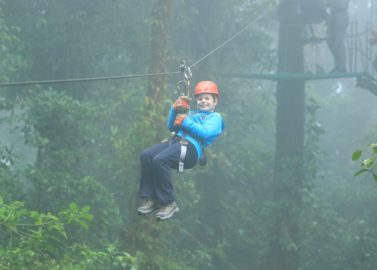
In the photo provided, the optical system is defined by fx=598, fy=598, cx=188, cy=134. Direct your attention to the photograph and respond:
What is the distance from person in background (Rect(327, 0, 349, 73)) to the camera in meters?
12.3

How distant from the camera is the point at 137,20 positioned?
13.2 meters

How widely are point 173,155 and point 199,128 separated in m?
0.33

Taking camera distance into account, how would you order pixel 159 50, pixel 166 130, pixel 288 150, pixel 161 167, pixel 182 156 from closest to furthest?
pixel 161 167 → pixel 182 156 → pixel 166 130 → pixel 159 50 → pixel 288 150

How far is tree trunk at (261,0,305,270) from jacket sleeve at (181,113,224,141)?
6.94 m

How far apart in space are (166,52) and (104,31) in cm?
320

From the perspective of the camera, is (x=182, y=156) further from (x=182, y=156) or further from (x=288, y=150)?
(x=288, y=150)

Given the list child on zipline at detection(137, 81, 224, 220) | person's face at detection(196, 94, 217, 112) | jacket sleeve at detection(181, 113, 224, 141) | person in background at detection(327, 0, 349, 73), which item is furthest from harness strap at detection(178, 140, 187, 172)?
person in background at detection(327, 0, 349, 73)

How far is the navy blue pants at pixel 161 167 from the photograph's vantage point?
5.28m

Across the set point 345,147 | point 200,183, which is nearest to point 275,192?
point 200,183

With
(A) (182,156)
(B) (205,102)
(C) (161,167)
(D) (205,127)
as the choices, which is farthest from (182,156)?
(B) (205,102)

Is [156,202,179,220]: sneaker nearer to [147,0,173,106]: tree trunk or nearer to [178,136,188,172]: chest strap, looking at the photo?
[178,136,188,172]: chest strap

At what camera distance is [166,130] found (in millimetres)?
9867

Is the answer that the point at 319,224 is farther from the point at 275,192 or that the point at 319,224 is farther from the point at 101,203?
the point at 101,203

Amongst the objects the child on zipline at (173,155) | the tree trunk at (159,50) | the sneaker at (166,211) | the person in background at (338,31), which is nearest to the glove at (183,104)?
the child on zipline at (173,155)
